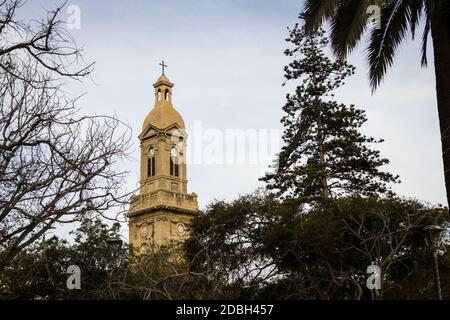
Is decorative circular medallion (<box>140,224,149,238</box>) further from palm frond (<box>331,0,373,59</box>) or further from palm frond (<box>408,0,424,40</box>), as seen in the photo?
palm frond (<box>408,0,424,40</box>)

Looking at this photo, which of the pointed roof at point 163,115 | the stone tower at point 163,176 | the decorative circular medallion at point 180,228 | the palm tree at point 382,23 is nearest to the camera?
the palm tree at point 382,23

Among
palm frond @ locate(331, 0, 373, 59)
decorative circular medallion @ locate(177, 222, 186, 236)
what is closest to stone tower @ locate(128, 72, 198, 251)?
decorative circular medallion @ locate(177, 222, 186, 236)

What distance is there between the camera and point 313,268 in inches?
901

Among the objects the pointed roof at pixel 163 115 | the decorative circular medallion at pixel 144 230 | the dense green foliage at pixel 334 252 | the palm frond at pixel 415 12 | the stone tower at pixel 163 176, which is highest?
the pointed roof at pixel 163 115

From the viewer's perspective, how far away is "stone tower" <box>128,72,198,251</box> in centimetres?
5344

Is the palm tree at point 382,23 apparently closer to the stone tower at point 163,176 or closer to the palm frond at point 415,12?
the palm frond at point 415,12

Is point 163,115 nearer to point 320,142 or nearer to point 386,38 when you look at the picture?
point 320,142

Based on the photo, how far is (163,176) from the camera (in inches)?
2210

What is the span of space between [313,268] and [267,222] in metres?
2.73

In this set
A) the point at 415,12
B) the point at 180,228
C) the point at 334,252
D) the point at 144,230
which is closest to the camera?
the point at 415,12

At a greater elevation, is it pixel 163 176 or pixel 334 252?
pixel 163 176

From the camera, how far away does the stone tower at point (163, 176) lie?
53438 mm

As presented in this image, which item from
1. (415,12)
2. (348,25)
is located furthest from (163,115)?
(415,12)

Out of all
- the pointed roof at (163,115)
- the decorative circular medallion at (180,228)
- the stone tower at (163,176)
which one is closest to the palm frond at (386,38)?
the stone tower at (163,176)
